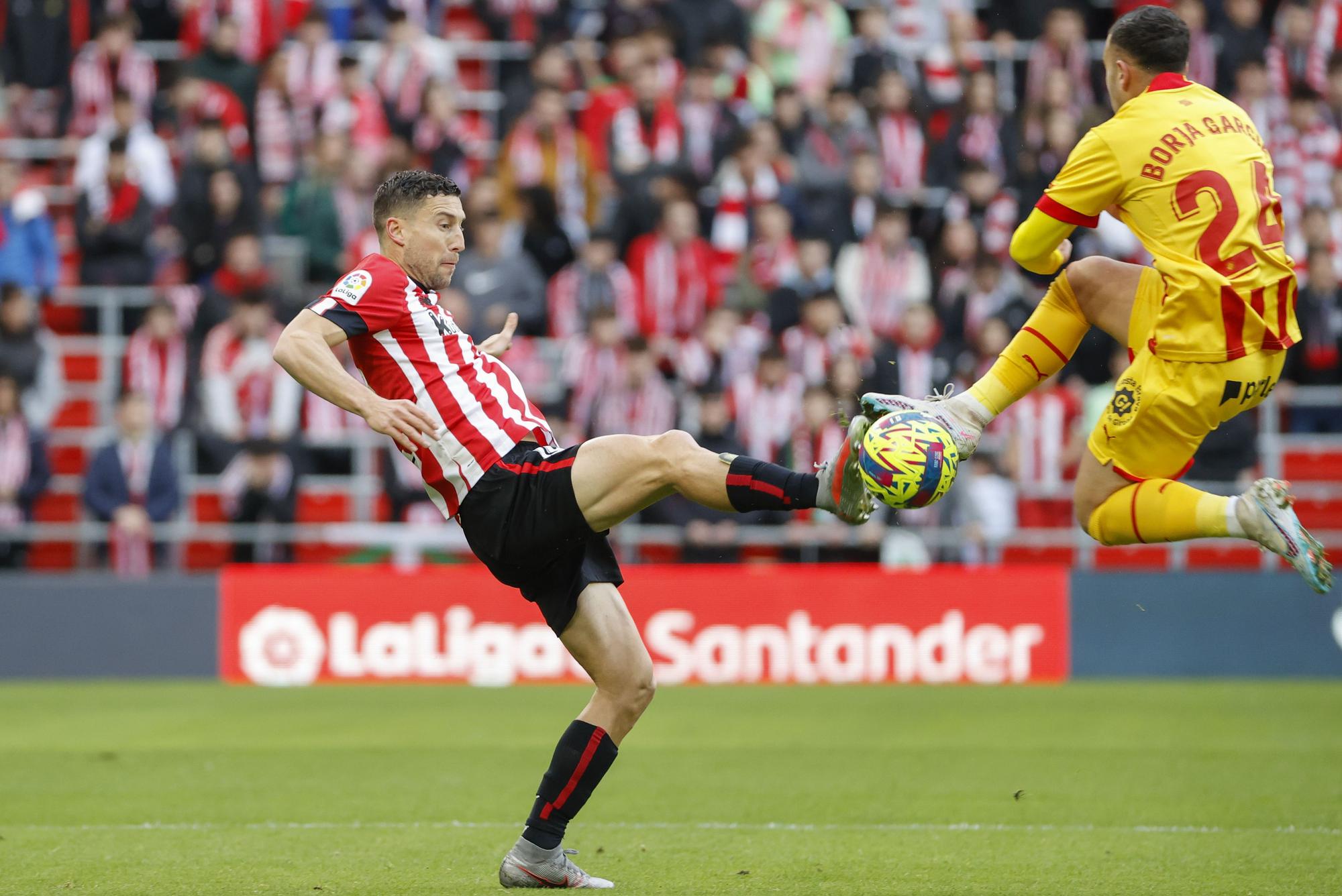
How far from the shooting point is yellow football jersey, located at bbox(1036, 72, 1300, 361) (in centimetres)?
Result: 658

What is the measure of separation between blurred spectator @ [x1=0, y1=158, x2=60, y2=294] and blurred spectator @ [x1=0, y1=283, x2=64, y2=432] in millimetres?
367

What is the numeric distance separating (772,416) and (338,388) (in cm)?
904

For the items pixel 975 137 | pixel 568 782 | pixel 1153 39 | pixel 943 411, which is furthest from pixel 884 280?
pixel 568 782

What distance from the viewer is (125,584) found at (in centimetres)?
1530

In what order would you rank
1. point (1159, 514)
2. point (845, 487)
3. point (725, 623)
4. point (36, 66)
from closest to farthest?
1. point (845, 487)
2. point (1159, 514)
3. point (725, 623)
4. point (36, 66)

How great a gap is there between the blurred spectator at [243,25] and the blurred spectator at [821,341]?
693cm

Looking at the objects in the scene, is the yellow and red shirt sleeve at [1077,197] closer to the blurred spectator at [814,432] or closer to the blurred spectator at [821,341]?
the blurred spectator at [814,432]

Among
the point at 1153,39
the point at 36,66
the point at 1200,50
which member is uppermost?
the point at 1200,50

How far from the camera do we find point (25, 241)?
661 inches

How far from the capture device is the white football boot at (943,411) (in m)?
6.61

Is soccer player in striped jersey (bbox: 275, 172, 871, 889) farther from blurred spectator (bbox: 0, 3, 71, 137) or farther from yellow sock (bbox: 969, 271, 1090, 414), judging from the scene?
blurred spectator (bbox: 0, 3, 71, 137)

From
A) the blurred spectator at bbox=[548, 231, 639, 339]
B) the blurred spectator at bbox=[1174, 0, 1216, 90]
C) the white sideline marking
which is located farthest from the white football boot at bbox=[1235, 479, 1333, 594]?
the blurred spectator at bbox=[1174, 0, 1216, 90]

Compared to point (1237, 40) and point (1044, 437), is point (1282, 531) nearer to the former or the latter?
point (1044, 437)

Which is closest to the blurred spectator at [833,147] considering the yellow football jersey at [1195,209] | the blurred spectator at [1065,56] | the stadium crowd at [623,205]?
the stadium crowd at [623,205]
